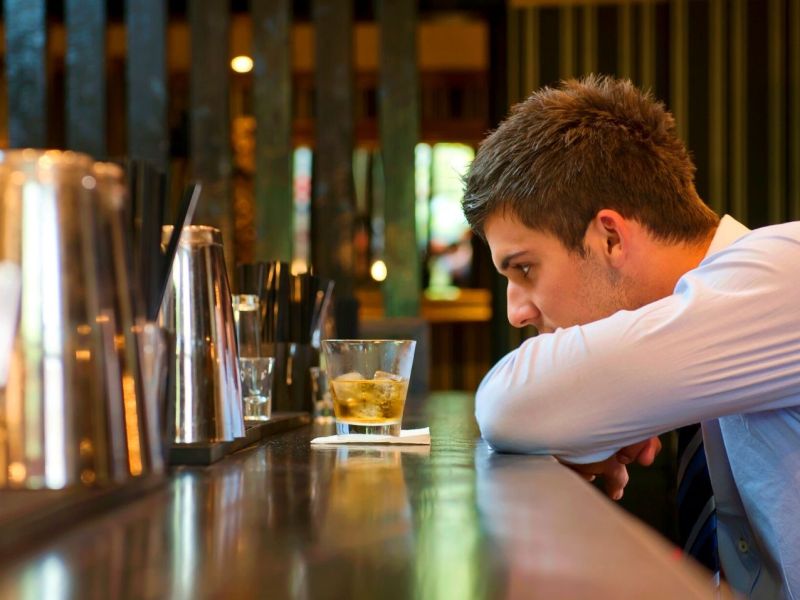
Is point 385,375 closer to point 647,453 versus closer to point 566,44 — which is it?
point 647,453

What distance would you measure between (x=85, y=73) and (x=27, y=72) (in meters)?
0.23

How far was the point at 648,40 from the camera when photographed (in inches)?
167

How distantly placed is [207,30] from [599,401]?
10.3 ft

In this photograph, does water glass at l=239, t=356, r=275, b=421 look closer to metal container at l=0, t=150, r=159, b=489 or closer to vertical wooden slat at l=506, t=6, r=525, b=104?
metal container at l=0, t=150, r=159, b=489

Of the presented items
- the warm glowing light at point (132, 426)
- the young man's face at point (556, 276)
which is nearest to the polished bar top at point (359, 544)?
the warm glowing light at point (132, 426)

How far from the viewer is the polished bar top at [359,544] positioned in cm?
50

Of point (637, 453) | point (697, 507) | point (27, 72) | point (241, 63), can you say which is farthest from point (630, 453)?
point (241, 63)

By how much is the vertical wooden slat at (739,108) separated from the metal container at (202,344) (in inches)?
137

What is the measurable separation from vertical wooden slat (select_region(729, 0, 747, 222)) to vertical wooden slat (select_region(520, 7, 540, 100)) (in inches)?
31.9

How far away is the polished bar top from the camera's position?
50cm

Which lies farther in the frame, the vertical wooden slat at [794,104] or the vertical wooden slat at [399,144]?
the vertical wooden slat at [794,104]

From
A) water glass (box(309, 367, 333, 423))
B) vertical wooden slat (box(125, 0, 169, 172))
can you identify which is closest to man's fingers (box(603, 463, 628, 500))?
water glass (box(309, 367, 333, 423))

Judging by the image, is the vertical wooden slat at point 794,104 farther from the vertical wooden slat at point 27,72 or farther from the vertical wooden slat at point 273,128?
the vertical wooden slat at point 27,72

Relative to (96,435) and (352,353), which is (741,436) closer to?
(352,353)
